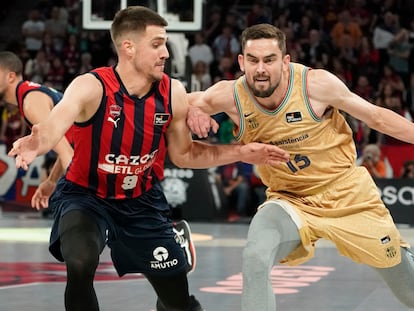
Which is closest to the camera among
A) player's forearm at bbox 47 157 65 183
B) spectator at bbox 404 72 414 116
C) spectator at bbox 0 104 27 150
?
player's forearm at bbox 47 157 65 183

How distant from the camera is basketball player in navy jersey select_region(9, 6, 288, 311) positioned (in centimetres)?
579

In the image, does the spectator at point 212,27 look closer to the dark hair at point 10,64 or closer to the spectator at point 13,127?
the spectator at point 13,127

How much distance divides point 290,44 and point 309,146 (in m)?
12.9

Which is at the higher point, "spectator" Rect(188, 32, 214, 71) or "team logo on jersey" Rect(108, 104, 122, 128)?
"team logo on jersey" Rect(108, 104, 122, 128)

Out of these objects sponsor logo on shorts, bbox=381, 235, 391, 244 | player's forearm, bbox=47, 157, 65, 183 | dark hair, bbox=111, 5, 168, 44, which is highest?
dark hair, bbox=111, 5, 168, 44

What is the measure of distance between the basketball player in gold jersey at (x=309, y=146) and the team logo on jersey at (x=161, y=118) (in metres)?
0.13

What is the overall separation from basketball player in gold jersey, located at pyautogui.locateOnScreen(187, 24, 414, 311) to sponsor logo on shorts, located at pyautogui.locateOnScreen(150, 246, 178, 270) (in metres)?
0.57

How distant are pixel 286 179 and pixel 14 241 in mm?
6526

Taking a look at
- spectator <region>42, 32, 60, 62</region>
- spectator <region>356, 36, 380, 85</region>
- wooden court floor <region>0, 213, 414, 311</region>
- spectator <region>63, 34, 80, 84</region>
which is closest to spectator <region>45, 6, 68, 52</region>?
spectator <region>42, 32, 60, 62</region>

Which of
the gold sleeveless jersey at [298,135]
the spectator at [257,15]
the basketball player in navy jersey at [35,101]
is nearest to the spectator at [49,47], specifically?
the spectator at [257,15]

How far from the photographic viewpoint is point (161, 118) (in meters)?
5.89

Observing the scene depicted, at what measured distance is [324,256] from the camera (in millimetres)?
10844

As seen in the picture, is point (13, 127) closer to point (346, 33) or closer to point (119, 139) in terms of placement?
point (346, 33)

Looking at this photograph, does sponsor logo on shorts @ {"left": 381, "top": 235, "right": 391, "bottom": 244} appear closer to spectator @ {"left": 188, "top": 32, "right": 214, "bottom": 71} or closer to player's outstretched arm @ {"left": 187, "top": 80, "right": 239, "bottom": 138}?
player's outstretched arm @ {"left": 187, "top": 80, "right": 239, "bottom": 138}
